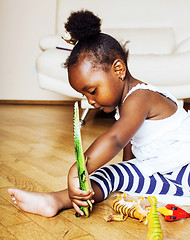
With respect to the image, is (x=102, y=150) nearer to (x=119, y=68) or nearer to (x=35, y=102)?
(x=119, y=68)

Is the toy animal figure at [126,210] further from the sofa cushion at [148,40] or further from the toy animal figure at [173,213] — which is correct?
the sofa cushion at [148,40]

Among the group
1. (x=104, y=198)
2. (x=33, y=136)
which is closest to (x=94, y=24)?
(x=104, y=198)

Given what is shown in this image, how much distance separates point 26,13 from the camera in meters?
3.15

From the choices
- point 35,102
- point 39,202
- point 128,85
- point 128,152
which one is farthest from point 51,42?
point 39,202

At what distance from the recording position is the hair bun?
34.2 inches

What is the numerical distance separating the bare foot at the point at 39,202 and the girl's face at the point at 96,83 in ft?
0.80

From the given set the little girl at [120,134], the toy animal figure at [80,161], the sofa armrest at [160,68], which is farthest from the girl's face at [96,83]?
the sofa armrest at [160,68]

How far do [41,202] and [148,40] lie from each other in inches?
73.9

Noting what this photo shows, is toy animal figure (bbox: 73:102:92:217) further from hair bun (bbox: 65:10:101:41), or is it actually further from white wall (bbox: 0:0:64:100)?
white wall (bbox: 0:0:64:100)

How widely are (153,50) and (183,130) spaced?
1.60m

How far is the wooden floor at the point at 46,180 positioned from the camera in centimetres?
69

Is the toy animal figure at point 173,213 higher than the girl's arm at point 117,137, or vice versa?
the girl's arm at point 117,137

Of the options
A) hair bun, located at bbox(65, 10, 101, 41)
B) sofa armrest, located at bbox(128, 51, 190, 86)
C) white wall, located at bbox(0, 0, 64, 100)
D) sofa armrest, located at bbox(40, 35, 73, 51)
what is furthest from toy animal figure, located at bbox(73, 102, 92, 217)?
white wall, located at bbox(0, 0, 64, 100)

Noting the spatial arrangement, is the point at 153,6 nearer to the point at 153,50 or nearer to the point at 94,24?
the point at 153,50
